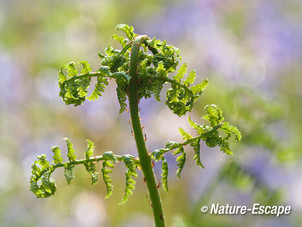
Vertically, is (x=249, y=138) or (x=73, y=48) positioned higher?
(x=73, y=48)

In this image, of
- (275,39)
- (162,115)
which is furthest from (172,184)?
(275,39)

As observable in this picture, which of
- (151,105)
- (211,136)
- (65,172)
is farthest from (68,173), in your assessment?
(151,105)

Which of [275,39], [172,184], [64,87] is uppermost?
[275,39]

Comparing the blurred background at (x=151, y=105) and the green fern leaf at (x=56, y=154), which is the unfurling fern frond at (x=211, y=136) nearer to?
the green fern leaf at (x=56, y=154)

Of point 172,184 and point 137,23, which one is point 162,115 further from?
point 137,23

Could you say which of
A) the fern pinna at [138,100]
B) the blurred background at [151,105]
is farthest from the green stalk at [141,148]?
the blurred background at [151,105]

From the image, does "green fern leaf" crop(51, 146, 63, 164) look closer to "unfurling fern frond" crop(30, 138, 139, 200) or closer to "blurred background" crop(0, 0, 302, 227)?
"unfurling fern frond" crop(30, 138, 139, 200)

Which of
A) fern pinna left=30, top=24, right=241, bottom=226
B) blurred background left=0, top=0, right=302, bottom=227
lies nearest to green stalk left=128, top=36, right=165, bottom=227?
fern pinna left=30, top=24, right=241, bottom=226
